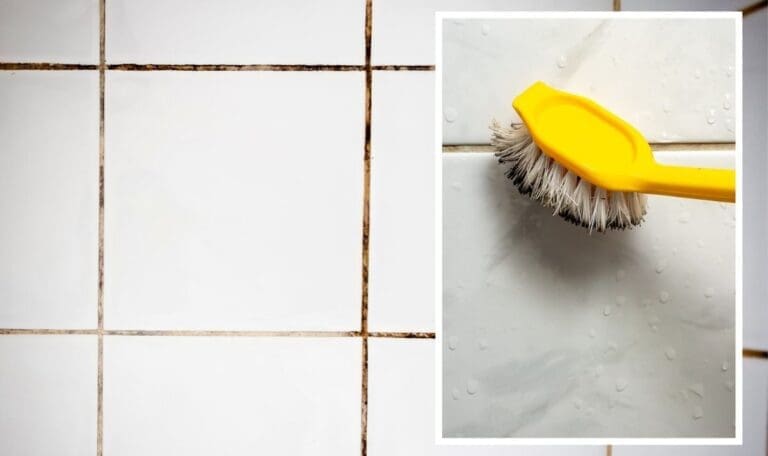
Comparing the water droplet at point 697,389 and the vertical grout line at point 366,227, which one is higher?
the vertical grout line at point 366,227

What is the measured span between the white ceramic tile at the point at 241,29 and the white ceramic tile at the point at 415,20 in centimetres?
2

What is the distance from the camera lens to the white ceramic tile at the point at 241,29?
0.54 m

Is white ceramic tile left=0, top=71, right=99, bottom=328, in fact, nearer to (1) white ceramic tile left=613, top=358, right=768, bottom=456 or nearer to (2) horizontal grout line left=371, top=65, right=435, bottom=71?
(2) horizontal grout line left=371, top=65, right=435, bottom=71

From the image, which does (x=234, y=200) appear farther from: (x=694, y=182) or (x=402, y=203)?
(x=694, y=182)

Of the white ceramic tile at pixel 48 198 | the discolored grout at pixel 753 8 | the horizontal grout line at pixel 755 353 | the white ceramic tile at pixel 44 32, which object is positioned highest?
the discolored grout at pixel 753 8

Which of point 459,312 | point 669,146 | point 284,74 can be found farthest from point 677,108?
point 284,74

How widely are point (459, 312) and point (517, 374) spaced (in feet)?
0.31

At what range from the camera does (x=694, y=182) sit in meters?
0.45

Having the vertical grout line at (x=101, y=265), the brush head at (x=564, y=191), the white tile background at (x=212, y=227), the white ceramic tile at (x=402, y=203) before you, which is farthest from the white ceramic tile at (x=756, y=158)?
the vertical grout line at (x=101, y=265)

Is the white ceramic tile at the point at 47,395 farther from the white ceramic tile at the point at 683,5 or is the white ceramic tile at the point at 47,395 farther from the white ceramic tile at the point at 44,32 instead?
the white ceramic tile at the point at 683,5

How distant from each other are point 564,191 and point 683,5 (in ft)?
0.81

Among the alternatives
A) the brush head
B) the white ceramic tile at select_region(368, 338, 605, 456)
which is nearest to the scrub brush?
the brush head

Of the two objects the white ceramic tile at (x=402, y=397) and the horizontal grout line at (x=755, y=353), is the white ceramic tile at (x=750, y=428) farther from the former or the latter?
the white ceramic tile at (x=402, y=397)

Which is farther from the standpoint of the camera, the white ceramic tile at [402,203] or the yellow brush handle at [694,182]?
the white ceramic tile at [402,203]
